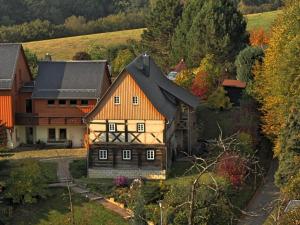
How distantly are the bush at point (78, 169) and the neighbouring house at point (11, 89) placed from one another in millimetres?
7052

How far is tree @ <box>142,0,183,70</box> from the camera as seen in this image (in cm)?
7931

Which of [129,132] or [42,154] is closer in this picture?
[129,132]

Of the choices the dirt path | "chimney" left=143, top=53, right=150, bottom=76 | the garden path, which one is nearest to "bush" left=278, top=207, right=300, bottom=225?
the dirt path

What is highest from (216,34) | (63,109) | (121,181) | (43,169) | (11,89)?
(216,34)

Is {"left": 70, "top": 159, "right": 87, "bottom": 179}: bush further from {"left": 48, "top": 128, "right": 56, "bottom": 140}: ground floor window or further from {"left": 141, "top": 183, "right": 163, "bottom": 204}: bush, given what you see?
{"left": 48, "top": 128, "right": 56, "bottom": 140}: ground floor window

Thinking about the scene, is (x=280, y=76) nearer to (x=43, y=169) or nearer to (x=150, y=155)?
(x=150, y=155)

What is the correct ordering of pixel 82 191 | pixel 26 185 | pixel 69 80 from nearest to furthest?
pixel 26 185 < pixel 82 191 < pixel 69 80

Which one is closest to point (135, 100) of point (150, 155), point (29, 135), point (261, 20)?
point (150, 155)

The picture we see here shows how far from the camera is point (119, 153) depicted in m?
45.6

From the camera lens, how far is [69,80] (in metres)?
52.2

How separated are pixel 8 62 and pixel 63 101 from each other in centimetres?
527

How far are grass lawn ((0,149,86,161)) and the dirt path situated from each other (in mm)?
13377

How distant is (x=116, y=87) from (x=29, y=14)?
7021cm

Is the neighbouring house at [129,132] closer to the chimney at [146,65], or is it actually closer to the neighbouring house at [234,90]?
the chimney at [146,65]
